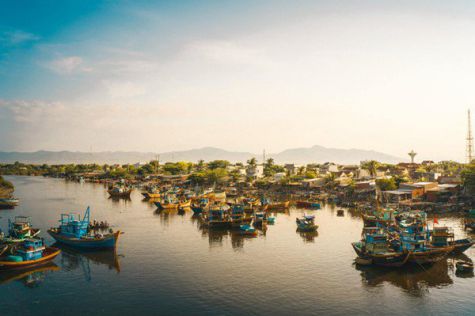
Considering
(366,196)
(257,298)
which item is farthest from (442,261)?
(366,196)

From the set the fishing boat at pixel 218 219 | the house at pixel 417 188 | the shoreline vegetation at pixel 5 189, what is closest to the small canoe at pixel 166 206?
the fishing boat at pixel 218 219

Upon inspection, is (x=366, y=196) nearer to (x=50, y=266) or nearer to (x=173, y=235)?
(x=173, y=235)

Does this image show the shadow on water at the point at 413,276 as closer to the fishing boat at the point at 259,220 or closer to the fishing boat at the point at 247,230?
the fishing boat at the point at 247,230

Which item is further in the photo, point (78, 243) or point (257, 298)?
point (78, 243)

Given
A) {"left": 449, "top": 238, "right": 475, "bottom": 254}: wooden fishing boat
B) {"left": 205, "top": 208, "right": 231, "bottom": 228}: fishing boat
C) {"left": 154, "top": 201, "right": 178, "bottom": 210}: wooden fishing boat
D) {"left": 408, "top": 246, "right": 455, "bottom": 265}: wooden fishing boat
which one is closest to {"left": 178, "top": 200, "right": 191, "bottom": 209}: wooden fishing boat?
{"left": 154, "top": 201, "right": 178, "bottom": 210}: wooden fishing boat

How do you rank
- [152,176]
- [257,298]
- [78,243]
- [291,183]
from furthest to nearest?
[152,176]
[291,183]
[78,243]
[257,298]

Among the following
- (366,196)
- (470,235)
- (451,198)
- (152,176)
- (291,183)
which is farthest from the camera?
(152,176)
